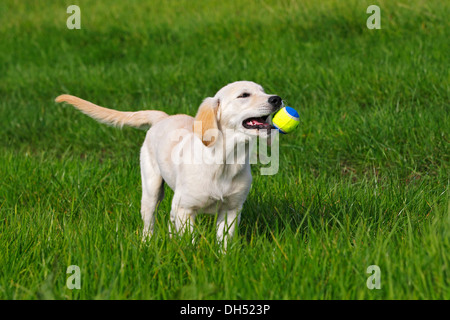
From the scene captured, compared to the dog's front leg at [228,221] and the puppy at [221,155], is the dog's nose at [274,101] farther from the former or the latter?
the dog's front leg at [228,221]

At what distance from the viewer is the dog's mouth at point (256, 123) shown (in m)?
3.29

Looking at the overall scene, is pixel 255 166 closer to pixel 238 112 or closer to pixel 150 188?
pixel 150 188

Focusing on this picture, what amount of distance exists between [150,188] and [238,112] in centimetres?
104

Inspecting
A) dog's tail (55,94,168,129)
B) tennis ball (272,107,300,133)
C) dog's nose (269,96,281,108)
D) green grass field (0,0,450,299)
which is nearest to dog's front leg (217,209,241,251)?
green grass field (0,0,450,299)

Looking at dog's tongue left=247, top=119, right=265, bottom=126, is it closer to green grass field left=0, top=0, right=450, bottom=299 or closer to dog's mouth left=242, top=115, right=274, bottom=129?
dog's mouth left=242, top=115, right=274, bottom=129

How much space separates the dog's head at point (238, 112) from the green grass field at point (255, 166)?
22.5 inches

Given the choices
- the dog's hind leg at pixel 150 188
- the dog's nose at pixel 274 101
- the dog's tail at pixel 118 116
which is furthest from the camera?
the dog's tail at pixel 118 116

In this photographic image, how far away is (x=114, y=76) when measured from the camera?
7648 millimetres

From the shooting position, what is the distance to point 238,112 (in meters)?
3.31

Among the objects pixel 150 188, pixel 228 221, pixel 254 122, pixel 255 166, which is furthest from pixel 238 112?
pixel 255 166

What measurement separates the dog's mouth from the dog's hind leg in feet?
3.10

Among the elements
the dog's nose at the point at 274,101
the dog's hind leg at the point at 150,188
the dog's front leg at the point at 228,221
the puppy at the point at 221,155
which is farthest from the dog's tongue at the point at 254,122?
the dog's hind leg at the point at 150,188

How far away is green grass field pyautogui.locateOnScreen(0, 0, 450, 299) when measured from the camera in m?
2.60
